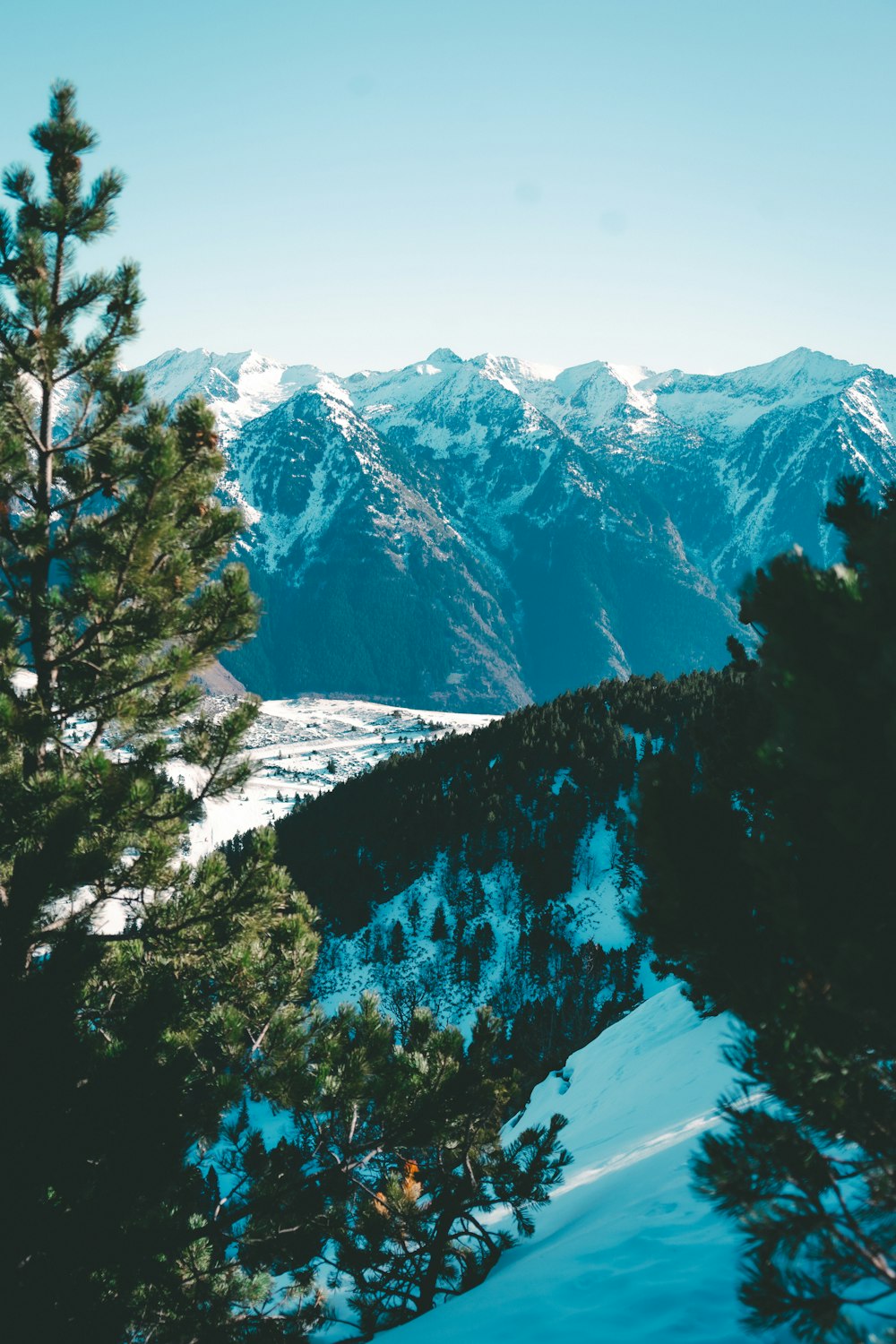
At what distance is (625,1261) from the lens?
7.72 meters

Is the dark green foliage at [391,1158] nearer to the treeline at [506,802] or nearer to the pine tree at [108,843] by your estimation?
the pine tree at [108,843]

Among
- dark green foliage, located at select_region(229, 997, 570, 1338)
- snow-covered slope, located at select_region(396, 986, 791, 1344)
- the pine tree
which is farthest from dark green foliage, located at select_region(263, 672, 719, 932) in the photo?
the pine tree

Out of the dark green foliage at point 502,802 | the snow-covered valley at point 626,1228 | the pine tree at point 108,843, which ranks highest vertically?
the dark green foliage at point 502,802

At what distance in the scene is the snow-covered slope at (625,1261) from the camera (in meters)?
6.43

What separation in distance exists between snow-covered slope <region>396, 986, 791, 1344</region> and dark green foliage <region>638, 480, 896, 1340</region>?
459 millimetres

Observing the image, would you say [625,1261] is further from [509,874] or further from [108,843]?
[509,874]

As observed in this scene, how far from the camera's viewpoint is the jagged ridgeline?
80312 mm

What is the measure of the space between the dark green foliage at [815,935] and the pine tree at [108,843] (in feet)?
18.1

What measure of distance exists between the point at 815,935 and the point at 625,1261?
6.39 meters

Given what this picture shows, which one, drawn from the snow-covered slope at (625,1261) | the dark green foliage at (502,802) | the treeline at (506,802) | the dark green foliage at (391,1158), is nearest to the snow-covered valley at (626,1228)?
the snow-covered slope at (625,1261)

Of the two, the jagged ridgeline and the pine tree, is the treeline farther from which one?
the pine tree

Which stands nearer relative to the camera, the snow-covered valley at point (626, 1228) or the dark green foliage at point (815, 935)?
the dark green foliage at point (815, 935)

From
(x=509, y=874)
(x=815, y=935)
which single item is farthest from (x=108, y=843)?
(x=509, y=874)

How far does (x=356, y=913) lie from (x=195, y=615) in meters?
89.2
